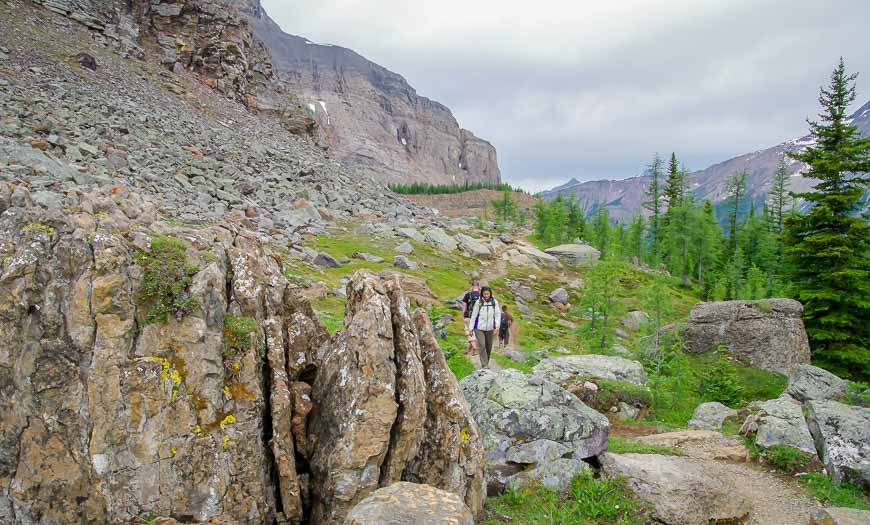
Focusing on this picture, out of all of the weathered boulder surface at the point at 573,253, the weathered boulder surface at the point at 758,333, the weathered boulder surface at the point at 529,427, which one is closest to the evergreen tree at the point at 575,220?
the weathered boulder surface at the point at 573,253

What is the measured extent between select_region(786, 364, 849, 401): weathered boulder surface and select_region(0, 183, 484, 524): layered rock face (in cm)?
1518

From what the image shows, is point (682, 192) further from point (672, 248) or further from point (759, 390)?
point (759, 390)

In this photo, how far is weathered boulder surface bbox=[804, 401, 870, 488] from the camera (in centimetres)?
1141

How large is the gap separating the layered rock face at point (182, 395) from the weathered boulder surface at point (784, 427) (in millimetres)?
9325

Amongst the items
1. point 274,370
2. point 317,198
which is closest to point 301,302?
point 274,370

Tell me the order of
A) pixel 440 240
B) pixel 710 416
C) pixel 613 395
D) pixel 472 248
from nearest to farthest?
1. pixel 613 395
2. pixel 710 416
3. pixel 440 240
4. pixel 472 248

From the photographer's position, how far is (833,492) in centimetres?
1120

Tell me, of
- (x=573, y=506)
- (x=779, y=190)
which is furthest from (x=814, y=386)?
(x=779, y=190)

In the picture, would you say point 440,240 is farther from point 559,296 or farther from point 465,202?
point 465,202

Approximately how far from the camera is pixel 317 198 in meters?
54.8

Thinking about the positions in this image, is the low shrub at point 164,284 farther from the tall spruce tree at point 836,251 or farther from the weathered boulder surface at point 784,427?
the tall spruce tree at point 836,251

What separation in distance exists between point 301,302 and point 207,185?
38.1 meters

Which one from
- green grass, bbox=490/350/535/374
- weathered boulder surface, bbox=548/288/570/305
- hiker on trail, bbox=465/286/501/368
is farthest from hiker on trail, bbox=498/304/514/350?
weathered boulder surface, bbox=548/288/570/305

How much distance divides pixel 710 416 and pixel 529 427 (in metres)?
10.4
